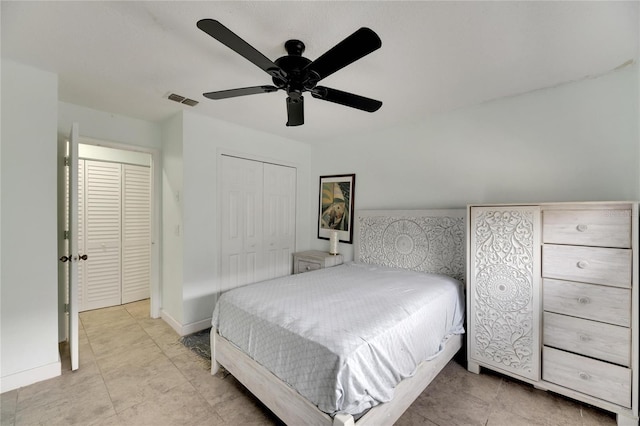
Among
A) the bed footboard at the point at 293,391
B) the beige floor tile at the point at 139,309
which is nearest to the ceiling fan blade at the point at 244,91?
the bed footboard at the point at 293,391

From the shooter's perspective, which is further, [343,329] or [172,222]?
[172,222]

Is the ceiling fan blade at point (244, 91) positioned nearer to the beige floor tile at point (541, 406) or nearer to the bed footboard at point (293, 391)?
the bed footboard at point (293, 391)

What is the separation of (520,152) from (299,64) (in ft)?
7.01

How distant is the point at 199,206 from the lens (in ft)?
9.81

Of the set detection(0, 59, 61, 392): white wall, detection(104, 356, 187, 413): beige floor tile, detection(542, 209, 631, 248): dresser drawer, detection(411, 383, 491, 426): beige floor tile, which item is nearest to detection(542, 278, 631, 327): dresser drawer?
detection(542, 209, 631, 248): dresser drawer

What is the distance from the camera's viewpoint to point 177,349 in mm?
2594

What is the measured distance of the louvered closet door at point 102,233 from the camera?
3535 millimetres

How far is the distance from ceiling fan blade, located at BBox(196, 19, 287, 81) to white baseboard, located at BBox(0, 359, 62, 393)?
2.73m

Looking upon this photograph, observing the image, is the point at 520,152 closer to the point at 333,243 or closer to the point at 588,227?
the point at 588,227

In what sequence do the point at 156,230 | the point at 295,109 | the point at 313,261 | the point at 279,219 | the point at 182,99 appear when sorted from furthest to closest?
1. the point at 279,219
2. the point at 313,261
3. the point at 156,230
4. the point at 182,99
5. the point at 295,109

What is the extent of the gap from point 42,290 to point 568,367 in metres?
3.90

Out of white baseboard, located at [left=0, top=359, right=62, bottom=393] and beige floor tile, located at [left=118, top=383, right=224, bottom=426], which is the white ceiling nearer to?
white baseboard, located at [left=0, top=359, right=62, bottom=393]

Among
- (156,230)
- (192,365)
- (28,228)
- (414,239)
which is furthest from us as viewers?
(156,230)

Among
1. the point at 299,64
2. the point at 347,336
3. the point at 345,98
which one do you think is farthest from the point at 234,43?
the point at 347,336
